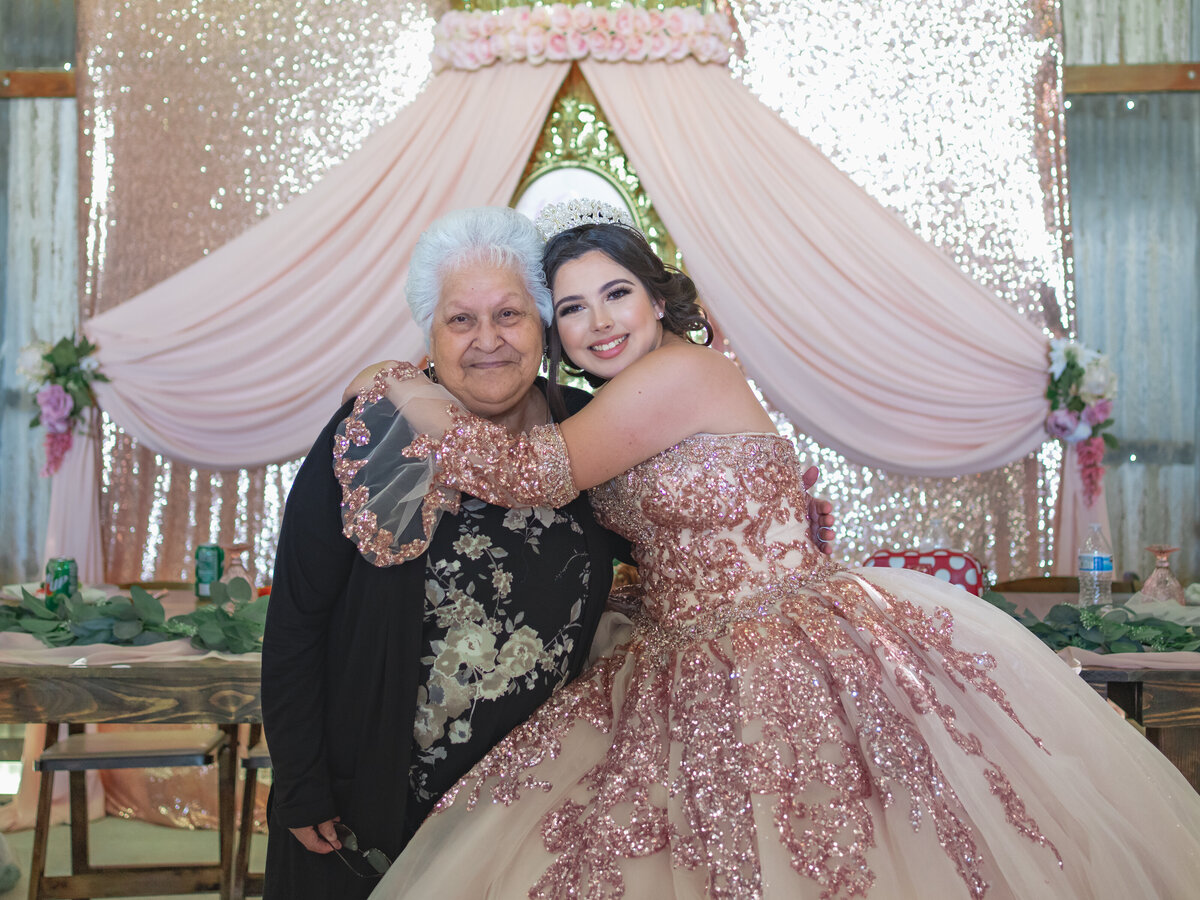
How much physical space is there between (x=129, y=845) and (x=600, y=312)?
3361 millimetres

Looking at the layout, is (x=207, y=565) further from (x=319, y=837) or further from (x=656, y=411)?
(x=656, y=411)

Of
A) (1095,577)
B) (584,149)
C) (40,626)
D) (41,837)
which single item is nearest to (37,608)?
(40,626)

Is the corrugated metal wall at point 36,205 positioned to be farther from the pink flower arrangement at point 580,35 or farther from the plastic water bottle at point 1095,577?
the plastic water bottle at point 1095,577

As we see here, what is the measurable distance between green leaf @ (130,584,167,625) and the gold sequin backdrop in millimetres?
2367

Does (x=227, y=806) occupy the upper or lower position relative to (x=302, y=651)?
lower

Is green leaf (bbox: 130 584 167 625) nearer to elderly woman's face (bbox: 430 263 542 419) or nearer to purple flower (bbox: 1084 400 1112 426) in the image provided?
elderly woman's face (bbox: 430 263 542 419)

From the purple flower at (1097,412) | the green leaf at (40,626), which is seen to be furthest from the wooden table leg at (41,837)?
the purple flower at (1097,412)

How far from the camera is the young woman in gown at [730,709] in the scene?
1.52 meters

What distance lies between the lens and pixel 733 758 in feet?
5.33

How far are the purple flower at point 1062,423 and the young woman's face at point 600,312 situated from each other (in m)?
3.19

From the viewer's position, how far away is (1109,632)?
2703 millimetres

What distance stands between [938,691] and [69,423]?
427cm

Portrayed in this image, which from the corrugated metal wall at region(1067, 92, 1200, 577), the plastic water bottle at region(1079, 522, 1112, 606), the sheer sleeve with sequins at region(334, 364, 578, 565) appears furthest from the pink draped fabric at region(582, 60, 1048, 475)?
the sheer sleeve with sequins at region(334, 364, 578, 565)

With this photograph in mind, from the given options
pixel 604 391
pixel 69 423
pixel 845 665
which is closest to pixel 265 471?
pixel 69 423
